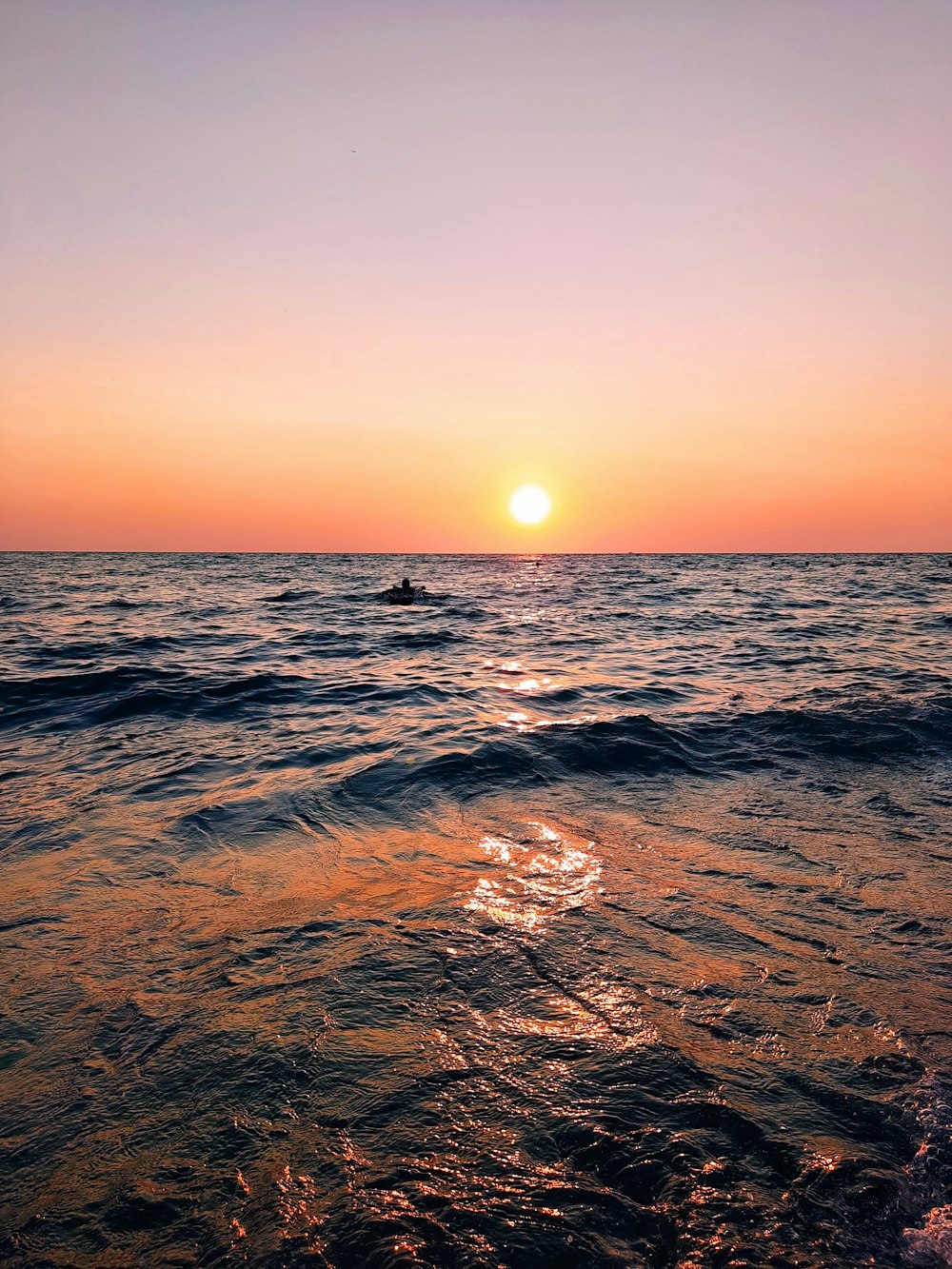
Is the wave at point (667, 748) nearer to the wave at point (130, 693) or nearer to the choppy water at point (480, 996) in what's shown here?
the choppy water at point (480, 996)

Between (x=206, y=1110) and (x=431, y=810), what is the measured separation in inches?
171

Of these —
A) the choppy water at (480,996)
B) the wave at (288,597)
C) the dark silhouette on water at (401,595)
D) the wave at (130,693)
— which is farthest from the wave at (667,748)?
the wave at (288,597)

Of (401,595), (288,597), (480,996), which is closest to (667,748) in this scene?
(480,996)

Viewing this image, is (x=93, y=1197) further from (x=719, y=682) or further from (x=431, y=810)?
(x=719, y=682)

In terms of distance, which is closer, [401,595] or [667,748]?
[667,748]

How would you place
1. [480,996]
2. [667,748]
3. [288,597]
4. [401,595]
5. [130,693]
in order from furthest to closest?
1. [288,597]
2. [401,595]
3. [130,693]
4. [667,748]
5. [480,996]

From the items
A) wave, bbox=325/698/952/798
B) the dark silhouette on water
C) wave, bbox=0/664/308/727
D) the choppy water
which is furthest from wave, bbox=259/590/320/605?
wave, bbox=325/698/952/798

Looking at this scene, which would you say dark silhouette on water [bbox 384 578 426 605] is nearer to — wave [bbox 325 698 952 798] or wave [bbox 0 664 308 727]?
wave [bbox 0 664 308 727]

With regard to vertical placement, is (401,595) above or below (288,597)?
above

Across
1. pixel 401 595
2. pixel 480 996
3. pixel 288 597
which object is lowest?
pixel 480 996

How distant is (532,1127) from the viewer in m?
3.10

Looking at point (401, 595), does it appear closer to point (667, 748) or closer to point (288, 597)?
point (288, 597)

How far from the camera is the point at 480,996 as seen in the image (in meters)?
4.11

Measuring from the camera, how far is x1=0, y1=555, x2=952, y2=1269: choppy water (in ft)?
8.86
